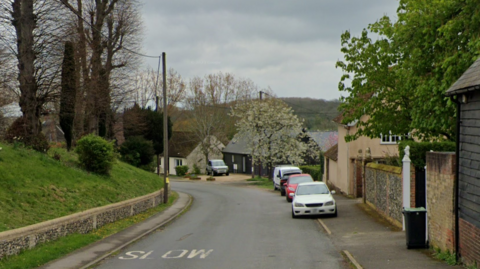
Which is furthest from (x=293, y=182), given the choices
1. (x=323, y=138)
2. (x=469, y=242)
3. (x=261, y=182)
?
(x=323, y=138)

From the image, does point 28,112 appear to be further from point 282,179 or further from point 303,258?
point 282,179

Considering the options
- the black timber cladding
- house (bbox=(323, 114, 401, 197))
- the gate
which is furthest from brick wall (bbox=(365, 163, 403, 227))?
the black timber cladding

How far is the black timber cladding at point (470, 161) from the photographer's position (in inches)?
389

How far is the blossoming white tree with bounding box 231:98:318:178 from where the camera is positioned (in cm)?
5438

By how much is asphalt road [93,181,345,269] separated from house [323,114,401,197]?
8.93 metres

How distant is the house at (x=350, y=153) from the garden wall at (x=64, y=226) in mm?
13003

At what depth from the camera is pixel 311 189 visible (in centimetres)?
2320

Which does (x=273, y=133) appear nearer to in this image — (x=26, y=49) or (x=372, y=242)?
(x=26, y=49)

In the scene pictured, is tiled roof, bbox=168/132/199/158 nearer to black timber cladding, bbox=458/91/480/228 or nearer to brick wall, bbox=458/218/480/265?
black timber cladding, bbox=458/91/480/228

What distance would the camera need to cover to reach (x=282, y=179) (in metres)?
39.4

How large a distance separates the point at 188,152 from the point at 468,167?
6158cm

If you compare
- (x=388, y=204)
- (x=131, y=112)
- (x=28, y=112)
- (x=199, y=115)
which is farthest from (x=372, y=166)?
(x=199, y=115)

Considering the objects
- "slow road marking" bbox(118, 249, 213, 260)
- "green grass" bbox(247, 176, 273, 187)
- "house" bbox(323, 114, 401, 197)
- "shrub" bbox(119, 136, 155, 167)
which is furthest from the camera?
"green grass" bbox(247, 176, 273, 187)

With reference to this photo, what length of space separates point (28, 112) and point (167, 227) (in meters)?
9.31
